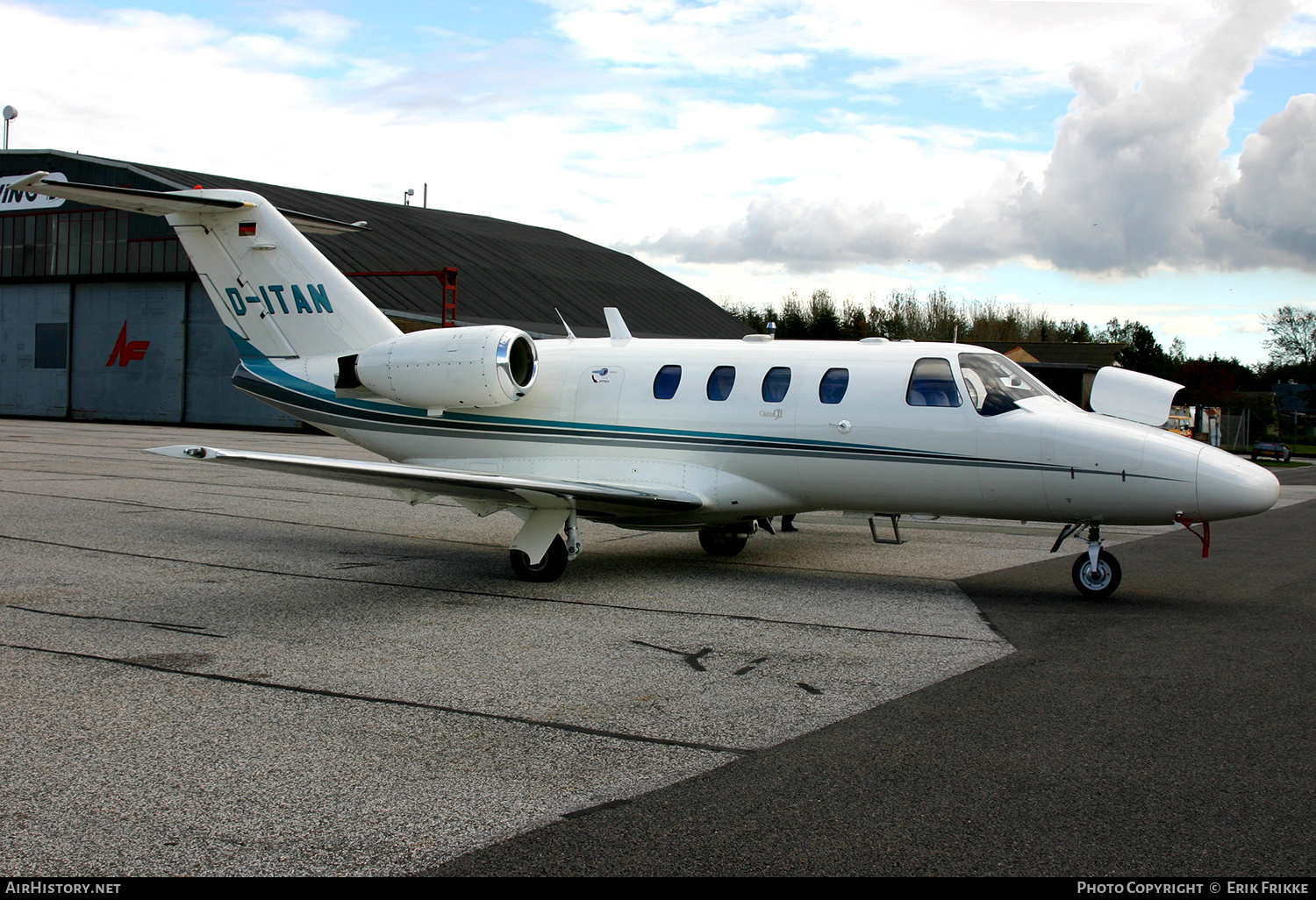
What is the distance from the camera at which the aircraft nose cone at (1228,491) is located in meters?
9.37

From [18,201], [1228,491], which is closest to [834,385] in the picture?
[1228,491]

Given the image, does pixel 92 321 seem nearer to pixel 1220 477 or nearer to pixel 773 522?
pixel 773 522

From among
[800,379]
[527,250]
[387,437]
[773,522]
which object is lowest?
[773,522]

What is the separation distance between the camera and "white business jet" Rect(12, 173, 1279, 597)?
9.87 metres

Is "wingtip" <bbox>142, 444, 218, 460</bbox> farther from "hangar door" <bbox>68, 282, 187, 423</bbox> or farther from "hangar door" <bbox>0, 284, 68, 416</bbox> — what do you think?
"hangar door" <bbox>0, 284, 68, 416</bbox>

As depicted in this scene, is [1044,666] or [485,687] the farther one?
[1044,666]

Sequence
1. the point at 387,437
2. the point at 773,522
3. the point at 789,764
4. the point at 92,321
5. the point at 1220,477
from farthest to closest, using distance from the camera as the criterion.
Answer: the point at 92,321, the point at 773,522, the point at 387,437, the point at 1220,477, the point at 789,764

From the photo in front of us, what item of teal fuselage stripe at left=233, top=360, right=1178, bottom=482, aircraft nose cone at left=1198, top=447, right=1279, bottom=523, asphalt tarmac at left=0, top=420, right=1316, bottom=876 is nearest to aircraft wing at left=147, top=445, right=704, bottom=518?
teal fuselage stripe at left=233, top=360, right=1178, bottom=482

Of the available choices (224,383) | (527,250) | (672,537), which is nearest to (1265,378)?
(527,250)

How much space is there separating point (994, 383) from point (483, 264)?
39405mm

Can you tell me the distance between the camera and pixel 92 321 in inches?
1705

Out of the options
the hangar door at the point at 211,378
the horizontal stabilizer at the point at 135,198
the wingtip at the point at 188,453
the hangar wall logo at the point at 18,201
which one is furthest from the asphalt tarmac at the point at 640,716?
the hangar wall logo at the point at 18,201

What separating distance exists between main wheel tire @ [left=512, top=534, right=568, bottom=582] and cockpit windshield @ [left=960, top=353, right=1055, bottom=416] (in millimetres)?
4343
